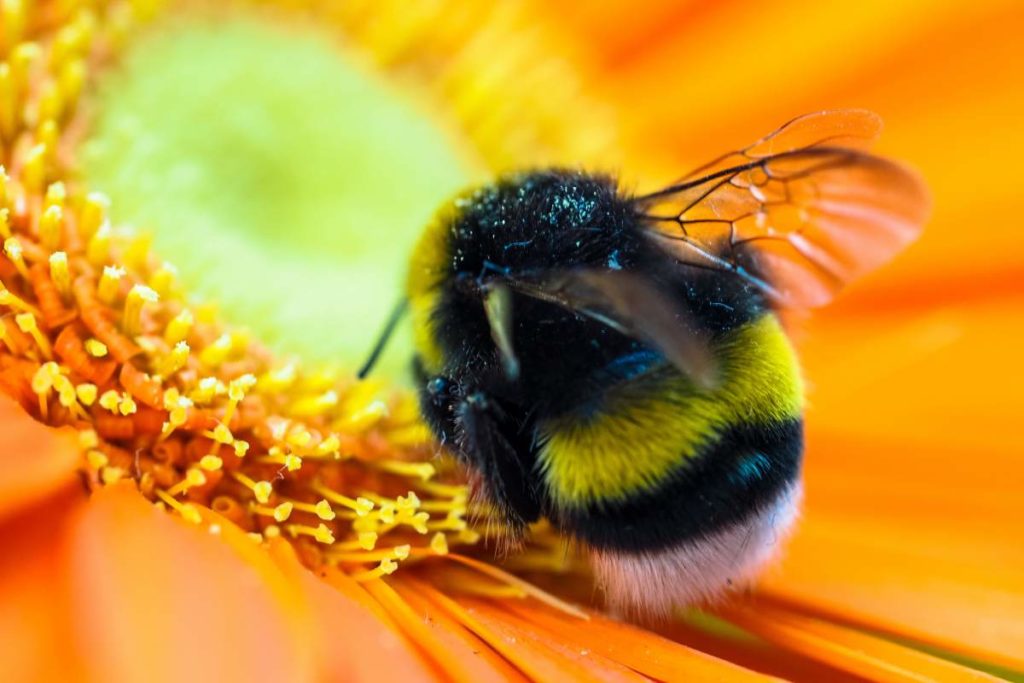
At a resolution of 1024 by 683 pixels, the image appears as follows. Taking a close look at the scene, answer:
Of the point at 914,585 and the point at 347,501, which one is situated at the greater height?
the point at 914,585

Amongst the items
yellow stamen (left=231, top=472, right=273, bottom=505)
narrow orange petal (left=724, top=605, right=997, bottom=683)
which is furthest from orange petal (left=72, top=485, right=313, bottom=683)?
narrow orange petal (left=724, top=605, right=997, bottom=683)

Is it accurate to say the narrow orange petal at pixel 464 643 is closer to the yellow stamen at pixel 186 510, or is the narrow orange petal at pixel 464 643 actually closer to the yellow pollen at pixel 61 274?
the yellow stamen at pixel 186 510

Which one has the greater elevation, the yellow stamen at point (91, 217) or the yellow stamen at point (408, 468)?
the yellow stamen at point (91, 217)

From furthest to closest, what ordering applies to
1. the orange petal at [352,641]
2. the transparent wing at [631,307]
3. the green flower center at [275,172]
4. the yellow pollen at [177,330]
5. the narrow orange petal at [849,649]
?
the green flower center at [275,172], the yellow pollen at [177,330], the narrow orange petal at [849,649], the orange petal at [352,641], the transparent wing at [631,307]

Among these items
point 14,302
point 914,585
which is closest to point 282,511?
point 14,302

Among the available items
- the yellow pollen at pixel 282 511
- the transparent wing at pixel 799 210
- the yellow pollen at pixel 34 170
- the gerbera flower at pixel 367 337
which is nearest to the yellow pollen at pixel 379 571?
the gerbera flower at pixel 367 337

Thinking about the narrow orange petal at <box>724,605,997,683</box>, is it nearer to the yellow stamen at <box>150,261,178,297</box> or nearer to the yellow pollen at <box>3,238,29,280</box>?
the yellow stamen at <box>150,261,178,297</box>

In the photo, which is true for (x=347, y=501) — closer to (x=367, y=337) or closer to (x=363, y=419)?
(x=363, y=419)
